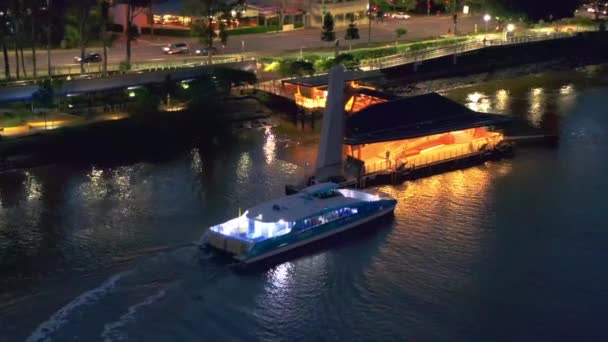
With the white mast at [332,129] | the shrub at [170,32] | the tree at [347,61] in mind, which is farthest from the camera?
the shrub at [170,32]

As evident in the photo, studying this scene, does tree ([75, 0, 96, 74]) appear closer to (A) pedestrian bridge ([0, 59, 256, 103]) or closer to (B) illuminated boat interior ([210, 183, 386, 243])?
(A) pedestrian bridge ([0, 59, 256, 103])

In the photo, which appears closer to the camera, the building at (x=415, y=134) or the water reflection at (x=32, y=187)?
the water reflection at (x=32, y=187)

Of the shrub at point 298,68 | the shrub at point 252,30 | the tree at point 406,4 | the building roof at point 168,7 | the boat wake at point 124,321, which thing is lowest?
the boat wake at point 124,321

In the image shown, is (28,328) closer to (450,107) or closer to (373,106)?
(373,106)

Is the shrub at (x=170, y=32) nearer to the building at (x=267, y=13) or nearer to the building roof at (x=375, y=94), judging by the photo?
the building at (x=267, y=13)

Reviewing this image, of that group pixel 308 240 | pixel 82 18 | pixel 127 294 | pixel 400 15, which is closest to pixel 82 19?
pixel 82 18

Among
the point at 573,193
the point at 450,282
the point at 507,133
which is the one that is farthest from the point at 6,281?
the point at 507,133

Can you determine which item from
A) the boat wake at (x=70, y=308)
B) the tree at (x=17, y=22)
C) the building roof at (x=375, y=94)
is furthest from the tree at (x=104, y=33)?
the boat wake at (x=70, y=308)
